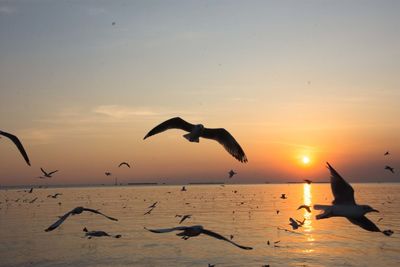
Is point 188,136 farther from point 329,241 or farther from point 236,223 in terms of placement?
point 236,223

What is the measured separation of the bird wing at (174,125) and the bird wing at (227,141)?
1.36 metres

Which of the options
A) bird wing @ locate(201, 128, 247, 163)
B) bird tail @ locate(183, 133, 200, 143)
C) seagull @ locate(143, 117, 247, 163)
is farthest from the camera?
A: bird wing @ locate(201, 128, 247, 163)

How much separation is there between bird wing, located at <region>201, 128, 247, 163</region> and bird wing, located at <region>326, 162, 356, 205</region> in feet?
16.4

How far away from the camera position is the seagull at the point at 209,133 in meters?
15.9

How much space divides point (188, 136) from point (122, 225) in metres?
40.2

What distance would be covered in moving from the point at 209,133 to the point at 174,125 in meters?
1.81

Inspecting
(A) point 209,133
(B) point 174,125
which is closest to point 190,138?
(B) point 174,125

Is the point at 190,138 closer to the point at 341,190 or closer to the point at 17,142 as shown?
the point at 341,190

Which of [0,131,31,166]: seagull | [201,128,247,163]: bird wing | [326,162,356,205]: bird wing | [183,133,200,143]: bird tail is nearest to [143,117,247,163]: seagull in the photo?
[201,128,247,163]: bird wing

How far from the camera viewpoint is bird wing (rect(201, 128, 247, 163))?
17625 millimetres

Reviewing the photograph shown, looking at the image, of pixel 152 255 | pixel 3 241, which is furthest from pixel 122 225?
pixel 152 255

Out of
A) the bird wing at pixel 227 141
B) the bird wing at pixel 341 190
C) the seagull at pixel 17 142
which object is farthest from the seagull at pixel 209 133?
the bird wing at pixel 341 190

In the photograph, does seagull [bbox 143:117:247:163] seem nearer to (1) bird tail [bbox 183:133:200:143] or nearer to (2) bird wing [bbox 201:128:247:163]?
(2) bird wing [bbox 201:128:247:163]

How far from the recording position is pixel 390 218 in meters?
58.3
